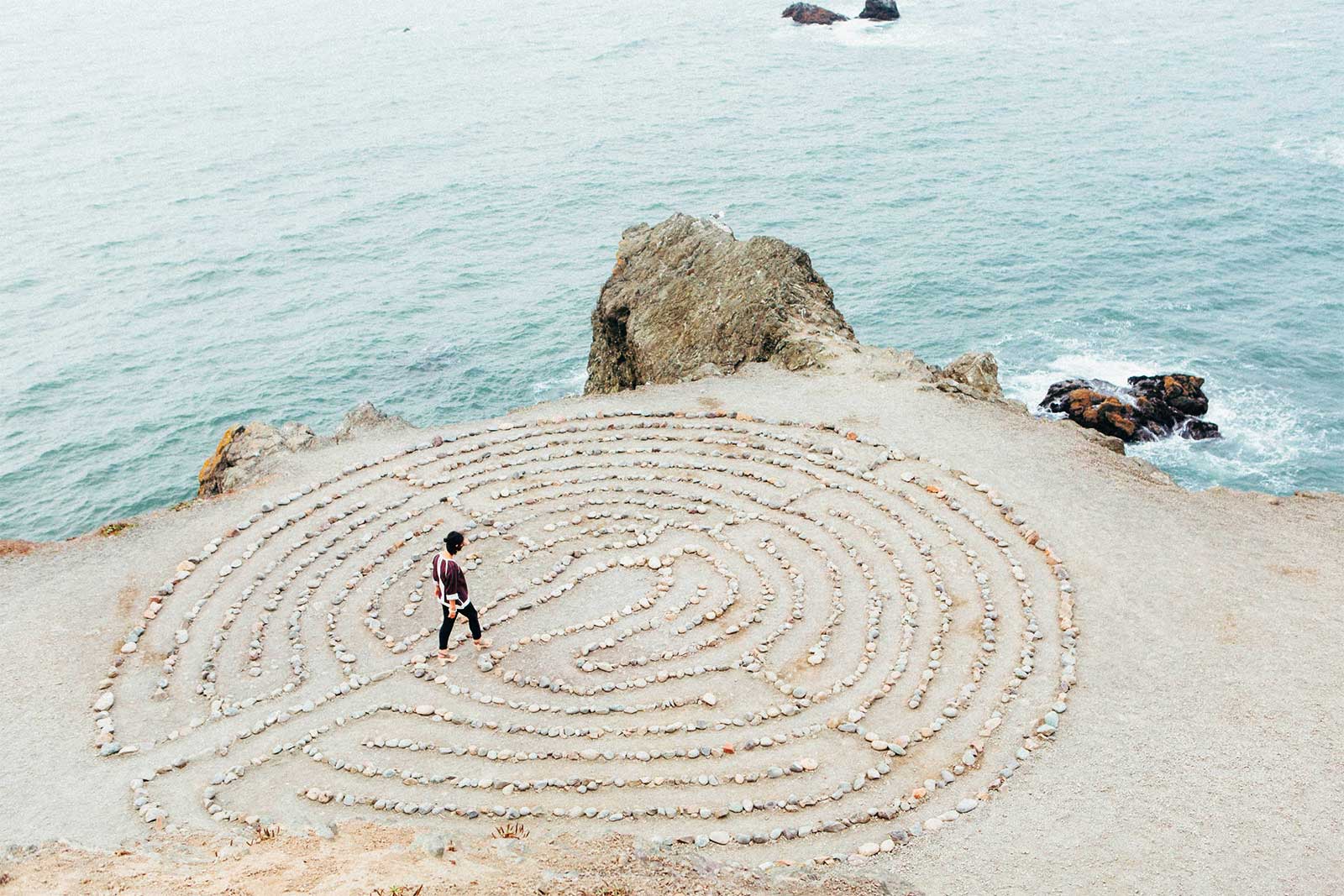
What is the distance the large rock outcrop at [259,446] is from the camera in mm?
26141

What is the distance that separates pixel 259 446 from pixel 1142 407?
1233 inches

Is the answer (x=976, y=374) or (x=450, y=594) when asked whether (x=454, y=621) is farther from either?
(x=976, y=374)

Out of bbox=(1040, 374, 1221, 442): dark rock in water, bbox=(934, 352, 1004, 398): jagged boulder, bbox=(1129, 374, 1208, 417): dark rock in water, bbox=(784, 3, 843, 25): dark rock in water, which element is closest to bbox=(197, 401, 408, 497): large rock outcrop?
bbox=(934, 352, 1004, 398): jagged boulder

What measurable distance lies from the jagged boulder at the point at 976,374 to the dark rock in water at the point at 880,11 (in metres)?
81.4

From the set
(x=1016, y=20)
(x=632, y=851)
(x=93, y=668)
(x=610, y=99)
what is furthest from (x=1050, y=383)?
(x=1016, y=20)

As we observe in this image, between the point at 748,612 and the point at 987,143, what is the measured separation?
56.5 metres

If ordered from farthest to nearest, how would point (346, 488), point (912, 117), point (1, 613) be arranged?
1. point (912, 117)
2. point (346, 488)
3. point (1, 613)

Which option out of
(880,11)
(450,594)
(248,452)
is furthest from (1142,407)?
(880,11)

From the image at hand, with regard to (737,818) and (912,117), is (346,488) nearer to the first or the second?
(737,818)

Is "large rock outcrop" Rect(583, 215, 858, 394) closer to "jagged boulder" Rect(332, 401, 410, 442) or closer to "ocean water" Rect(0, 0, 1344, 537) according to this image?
"jagged boulder" Rect(332, 401, 410, 442)

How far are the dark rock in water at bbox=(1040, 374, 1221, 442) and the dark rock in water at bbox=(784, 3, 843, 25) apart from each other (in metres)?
74.6

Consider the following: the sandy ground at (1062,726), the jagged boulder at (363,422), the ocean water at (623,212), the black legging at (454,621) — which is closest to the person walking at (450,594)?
the black legging at (454,621)

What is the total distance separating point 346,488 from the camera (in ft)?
80.7

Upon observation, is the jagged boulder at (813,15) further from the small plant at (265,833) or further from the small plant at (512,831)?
the small plant at (265,833)
